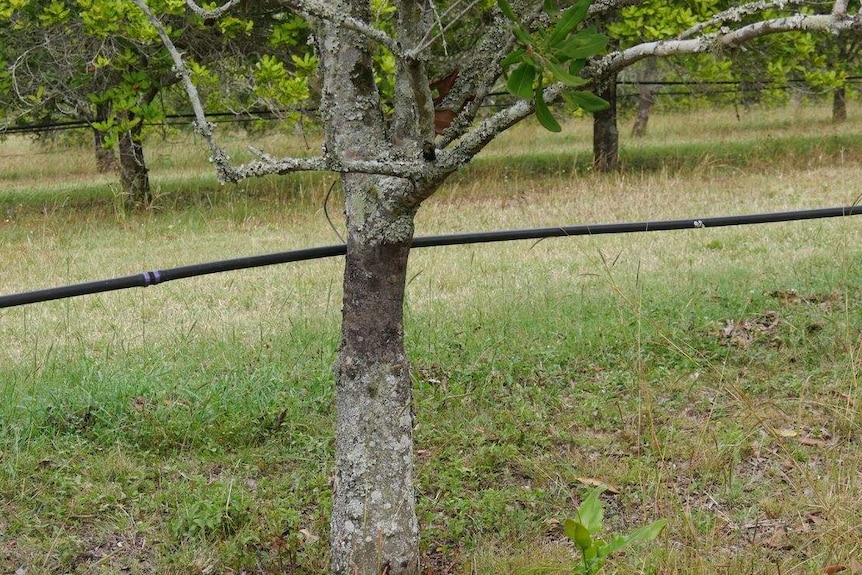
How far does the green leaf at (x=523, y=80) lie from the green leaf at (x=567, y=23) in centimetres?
6

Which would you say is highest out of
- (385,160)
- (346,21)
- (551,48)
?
(346,21)

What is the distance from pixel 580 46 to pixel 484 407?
271cm

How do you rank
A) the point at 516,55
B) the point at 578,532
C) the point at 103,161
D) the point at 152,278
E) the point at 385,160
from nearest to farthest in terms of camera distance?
the point at 516,55
the point at 578,532
the point at 385,160
the point at 152,278
the point at 103,161

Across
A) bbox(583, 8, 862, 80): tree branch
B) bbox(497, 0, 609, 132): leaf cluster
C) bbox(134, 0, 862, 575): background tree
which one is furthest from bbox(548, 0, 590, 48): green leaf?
bbox(583, 8, 862, 80): tree branch

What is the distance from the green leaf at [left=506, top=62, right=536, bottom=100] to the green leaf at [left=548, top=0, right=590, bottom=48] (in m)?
0.06

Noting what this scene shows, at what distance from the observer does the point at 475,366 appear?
4.62 metres

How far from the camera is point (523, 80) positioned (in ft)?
6.01

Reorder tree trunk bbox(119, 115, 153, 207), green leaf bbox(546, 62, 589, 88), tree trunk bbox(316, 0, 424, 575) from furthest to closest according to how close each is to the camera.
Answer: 1. tree trunk bbox(119, 115, 153, 207)
2. tree trunk bbox(316, 0, 424, 575)
3. green leaf bbox(546, 62, 589, 88)

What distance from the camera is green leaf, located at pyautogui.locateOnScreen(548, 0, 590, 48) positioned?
179cm

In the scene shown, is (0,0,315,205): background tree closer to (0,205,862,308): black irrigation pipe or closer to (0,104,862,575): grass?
(0,104,862,575): grass

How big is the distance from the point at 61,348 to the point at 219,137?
13.5 m

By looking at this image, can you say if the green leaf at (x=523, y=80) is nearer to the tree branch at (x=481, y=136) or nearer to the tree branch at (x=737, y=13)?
the tree branch at (x=481, y=136)

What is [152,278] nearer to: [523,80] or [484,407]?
[484,407]

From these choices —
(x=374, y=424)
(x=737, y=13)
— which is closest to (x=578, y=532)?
(x=374, y=424)
